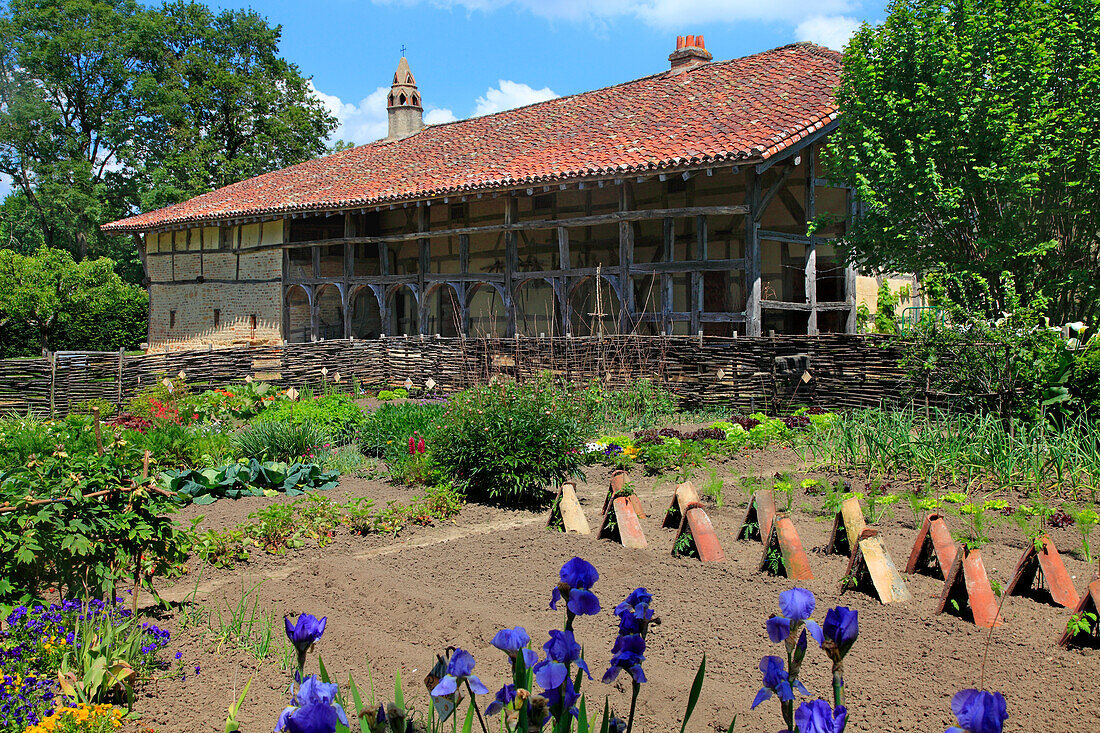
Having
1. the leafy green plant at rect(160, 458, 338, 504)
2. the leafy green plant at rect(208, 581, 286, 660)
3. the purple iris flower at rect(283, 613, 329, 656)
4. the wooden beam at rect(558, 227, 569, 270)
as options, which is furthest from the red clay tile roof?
the purple iris flower at rect(283, 613, 329, 656)

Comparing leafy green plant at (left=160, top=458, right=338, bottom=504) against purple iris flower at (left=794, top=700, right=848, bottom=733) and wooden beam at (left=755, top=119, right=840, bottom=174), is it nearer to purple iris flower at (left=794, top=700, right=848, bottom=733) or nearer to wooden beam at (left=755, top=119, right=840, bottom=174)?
purple iris flower at (left=794, top=700, right=848, bottom=733)

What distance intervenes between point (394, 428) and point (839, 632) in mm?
7358

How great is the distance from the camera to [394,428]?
8.49 metres

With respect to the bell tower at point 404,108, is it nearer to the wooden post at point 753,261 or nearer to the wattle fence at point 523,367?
the wattle fence at point 523,367

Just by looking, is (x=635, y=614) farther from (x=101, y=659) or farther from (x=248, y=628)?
(x=248, y=628)

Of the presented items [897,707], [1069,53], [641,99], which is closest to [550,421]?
[897,707]

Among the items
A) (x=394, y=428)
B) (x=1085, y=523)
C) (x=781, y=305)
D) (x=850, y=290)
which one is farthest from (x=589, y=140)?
(x=1085, y=523)

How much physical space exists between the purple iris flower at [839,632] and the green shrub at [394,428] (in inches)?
250

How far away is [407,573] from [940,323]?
6.04 metres

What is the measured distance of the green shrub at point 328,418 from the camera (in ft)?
30.9

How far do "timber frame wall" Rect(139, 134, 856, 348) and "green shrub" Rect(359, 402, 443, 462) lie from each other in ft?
12.4

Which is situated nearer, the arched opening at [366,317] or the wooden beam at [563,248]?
the wooden beam at [563,248]

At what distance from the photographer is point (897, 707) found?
298cm

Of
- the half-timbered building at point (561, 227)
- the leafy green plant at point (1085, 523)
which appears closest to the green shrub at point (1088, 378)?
the leafy green plant at point (1085, 523)
